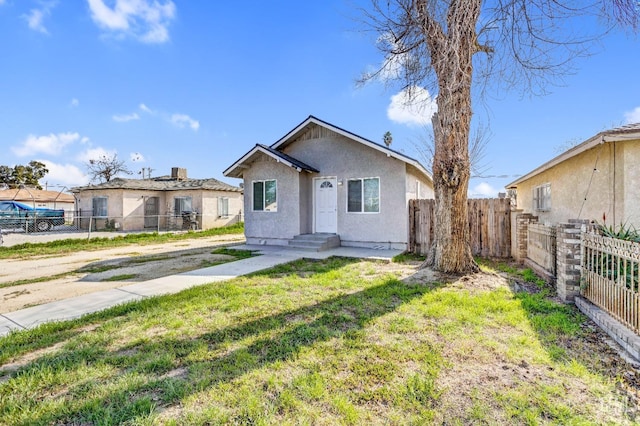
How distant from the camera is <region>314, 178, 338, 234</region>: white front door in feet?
40.8

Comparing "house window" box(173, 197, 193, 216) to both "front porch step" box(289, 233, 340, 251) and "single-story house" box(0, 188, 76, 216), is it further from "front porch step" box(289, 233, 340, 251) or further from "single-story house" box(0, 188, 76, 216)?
"single-story house" box(0, 188, 76, 216)

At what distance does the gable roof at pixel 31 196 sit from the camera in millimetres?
31641

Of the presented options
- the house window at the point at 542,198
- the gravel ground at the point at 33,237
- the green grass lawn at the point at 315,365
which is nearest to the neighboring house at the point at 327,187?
the house window at the point at 542,198

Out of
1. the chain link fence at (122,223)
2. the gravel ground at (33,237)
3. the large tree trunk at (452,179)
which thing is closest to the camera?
the large tree trunk at (452,179)

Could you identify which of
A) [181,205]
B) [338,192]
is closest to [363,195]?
[338,192]

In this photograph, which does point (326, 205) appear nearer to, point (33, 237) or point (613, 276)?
point (613, 276)

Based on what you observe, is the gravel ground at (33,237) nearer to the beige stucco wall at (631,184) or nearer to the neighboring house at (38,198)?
the neighboring house at (38,198)

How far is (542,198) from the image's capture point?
12.6m

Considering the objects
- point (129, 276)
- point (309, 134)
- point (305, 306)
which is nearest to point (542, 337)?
point (305, 306)

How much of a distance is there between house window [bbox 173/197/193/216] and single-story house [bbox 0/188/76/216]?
1476 cm

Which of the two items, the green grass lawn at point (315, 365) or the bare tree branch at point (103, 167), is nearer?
the green grass lawn at point (315, 365)

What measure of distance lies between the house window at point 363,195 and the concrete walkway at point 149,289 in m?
1.76

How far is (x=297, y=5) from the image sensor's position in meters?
11.2

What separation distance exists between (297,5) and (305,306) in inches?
434
